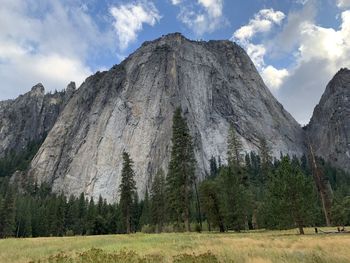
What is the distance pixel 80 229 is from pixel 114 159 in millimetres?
63969

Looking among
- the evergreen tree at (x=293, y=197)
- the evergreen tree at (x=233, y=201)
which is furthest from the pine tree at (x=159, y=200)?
the evergreen tree at (x=293, y=197)

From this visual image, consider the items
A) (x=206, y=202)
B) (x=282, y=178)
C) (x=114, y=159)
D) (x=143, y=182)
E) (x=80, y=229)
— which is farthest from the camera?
(x=114, y=159)

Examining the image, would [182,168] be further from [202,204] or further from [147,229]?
[147,229]

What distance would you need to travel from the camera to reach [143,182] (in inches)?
5837

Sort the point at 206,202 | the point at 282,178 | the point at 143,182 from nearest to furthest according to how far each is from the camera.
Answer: the point at 282,178
the point at 206,202
the point at 143,182

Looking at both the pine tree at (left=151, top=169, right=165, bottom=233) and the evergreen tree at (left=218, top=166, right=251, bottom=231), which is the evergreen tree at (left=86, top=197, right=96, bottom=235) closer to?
the pine tree at (left=151, top=169, right=165, bottom=233)

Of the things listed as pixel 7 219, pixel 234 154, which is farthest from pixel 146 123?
pixel 234 154

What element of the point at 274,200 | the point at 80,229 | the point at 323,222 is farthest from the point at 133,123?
the point at 274,200

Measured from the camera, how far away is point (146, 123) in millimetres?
169875

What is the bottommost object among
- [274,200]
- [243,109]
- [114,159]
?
[274,200]

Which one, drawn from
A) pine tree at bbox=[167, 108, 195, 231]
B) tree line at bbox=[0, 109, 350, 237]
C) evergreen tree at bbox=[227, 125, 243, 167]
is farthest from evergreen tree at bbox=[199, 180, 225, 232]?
pine tree at bbox=[167, 108, 195, 231]

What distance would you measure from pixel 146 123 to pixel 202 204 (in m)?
115

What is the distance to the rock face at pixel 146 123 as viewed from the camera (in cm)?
16075

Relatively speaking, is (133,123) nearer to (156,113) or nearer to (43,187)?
(156,113)
